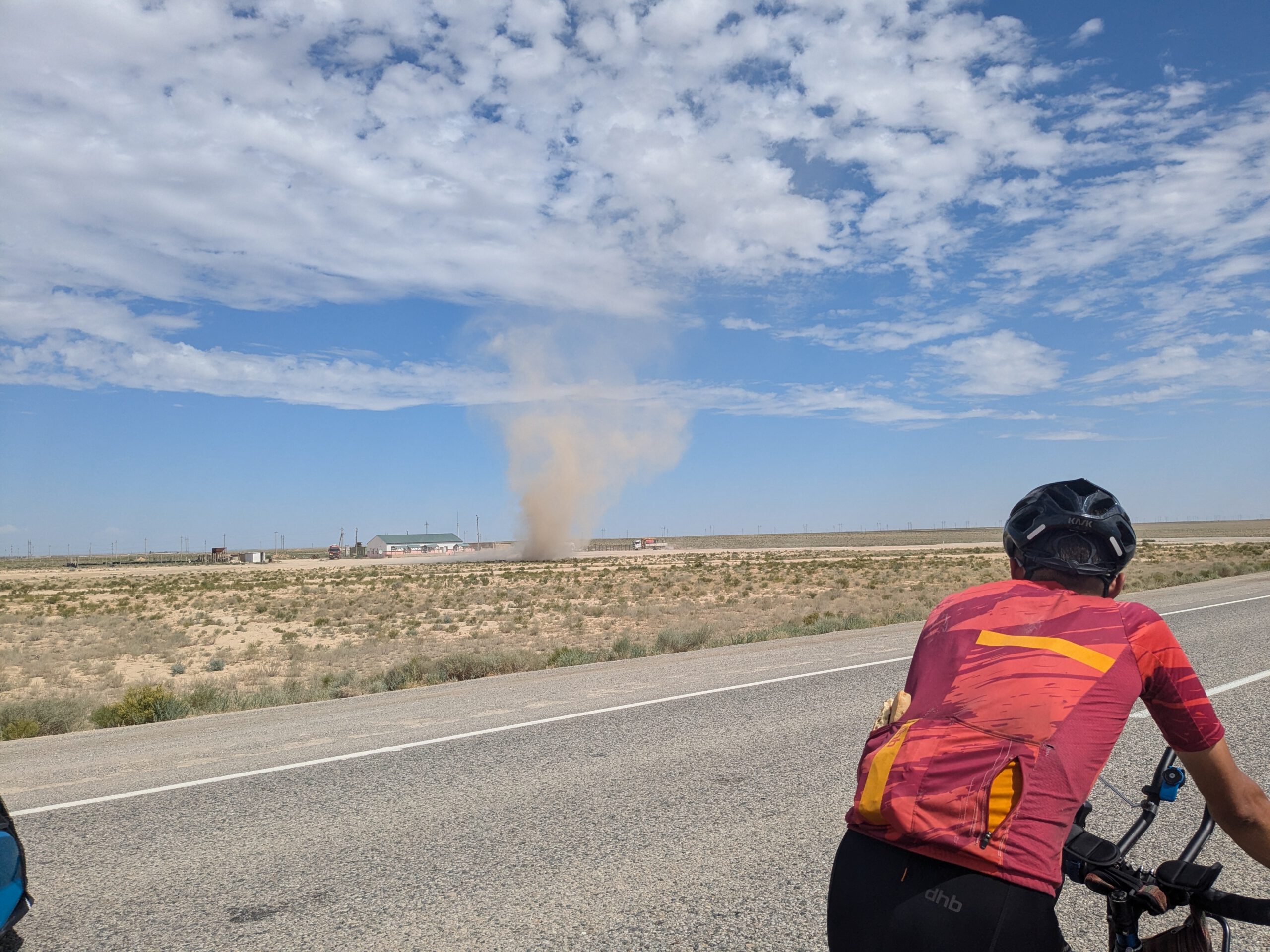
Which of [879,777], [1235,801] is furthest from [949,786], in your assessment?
[1235,801]

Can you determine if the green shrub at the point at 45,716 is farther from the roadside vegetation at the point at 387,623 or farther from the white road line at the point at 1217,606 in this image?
the white road line at the point at 1217,606

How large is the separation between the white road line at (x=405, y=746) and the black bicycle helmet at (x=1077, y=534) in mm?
6063

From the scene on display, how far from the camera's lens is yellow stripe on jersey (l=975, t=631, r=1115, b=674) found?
2012 millimetres

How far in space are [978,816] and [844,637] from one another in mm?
14049

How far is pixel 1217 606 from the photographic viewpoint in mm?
17734

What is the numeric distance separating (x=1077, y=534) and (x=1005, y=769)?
0.67m

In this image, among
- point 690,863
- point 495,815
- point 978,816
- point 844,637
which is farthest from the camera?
point 844,637

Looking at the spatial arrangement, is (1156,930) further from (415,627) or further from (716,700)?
(415,627)

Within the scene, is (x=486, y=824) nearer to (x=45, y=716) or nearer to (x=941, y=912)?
(x=941, y=912)

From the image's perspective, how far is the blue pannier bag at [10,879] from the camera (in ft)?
11.6

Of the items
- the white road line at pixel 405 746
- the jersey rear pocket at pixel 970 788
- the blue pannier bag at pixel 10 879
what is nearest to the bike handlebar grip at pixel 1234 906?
the jersey rear pocket at pixel 970 788

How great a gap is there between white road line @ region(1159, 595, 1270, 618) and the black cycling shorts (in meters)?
15.6

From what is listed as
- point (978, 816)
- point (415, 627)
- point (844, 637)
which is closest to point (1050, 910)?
point (978, 816)

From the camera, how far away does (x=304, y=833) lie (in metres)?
5.29
